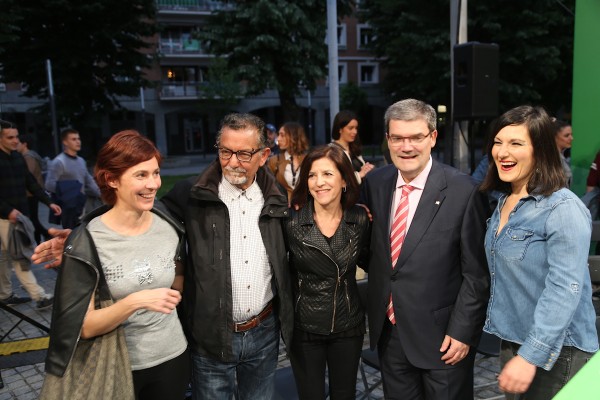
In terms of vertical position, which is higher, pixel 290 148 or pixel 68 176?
pixel 290 148

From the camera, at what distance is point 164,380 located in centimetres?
212

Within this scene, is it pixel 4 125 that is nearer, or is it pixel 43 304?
pixel 4 125

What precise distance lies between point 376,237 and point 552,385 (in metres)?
0.95

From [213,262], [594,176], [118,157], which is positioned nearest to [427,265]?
[213,262]

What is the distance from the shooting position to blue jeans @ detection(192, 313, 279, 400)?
232 cm

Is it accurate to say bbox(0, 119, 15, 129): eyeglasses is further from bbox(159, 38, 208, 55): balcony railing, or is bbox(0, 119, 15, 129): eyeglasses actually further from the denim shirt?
bbox(159, 38, 208, 55): balcony railing

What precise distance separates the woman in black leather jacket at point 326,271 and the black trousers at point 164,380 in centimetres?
57

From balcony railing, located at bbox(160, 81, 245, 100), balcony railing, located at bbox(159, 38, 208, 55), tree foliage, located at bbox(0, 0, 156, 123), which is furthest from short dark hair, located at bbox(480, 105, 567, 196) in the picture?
balcony railing, located at bbox(159, 38, 208, 55)

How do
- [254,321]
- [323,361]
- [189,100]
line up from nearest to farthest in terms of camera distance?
[254,321] → [323,361] → [189,100]

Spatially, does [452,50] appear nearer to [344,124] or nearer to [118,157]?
[344,124]

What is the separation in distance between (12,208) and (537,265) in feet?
17.9

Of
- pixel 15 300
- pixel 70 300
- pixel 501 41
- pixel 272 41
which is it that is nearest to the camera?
pixel 70 300

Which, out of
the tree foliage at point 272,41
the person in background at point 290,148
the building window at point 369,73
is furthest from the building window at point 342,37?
the person in background at point 290,148

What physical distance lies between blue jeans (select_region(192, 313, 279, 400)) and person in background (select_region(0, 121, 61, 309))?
4144 mm
